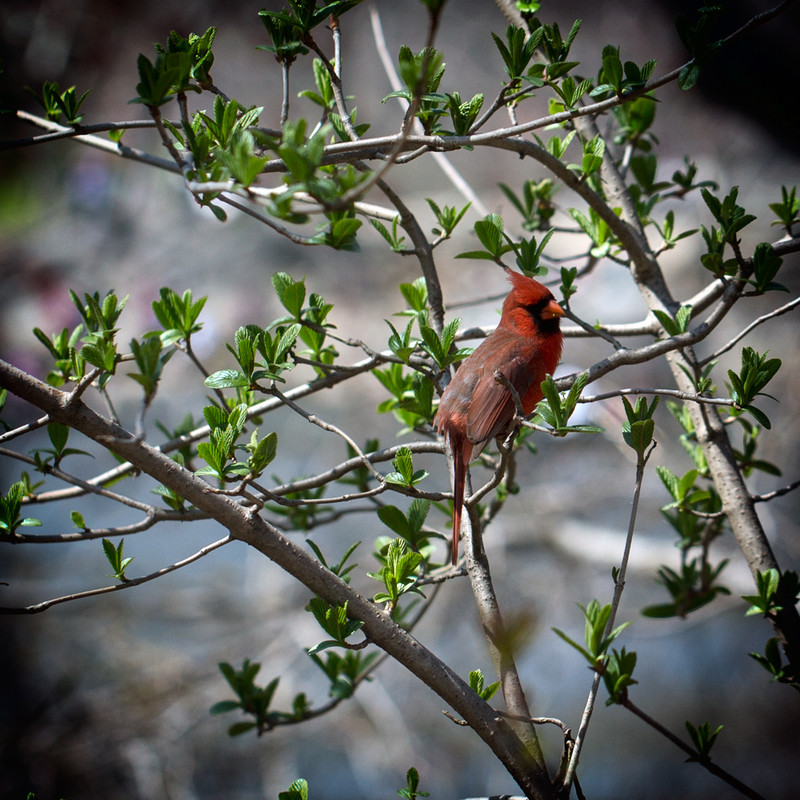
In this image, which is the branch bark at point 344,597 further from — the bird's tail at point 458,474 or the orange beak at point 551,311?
the orange beak at point 551,311

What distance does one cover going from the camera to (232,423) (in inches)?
36.5

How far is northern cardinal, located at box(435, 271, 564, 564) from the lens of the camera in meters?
1.23

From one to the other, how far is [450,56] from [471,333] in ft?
7.97

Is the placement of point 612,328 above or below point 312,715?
above

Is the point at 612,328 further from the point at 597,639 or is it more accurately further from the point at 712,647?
the point at 712,647

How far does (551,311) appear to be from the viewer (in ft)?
4.55

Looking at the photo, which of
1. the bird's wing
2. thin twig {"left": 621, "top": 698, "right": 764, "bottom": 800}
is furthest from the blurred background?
the bird's wing

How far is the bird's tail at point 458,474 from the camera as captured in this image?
1117 millimetres

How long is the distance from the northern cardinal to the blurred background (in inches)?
54.3

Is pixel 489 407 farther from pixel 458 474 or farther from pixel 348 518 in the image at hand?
pixel 348 518

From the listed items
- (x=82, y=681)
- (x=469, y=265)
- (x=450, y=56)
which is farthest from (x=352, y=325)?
(x=82, y=681)

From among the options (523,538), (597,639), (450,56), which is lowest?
(597,639)

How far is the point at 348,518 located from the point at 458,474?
2018 millimetres

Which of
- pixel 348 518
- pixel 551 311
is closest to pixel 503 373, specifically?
pixel 551 311
